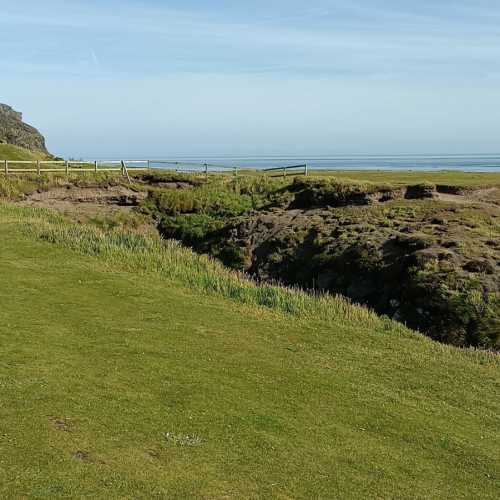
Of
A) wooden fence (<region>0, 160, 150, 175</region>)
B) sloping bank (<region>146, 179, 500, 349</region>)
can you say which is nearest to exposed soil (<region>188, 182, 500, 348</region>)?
sloping bank (<region>146, 179, 500, 349</region>)

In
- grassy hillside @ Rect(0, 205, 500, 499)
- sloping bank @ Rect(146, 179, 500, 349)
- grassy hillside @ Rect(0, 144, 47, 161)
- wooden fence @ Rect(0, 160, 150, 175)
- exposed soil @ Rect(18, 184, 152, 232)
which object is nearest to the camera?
grassy hillside @ Rect(0, 205, 500, 499)

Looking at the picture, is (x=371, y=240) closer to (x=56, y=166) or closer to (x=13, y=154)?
(x=56, y=166)

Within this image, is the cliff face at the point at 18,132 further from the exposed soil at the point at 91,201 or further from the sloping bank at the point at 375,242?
the sloping bank at the point at 375,242

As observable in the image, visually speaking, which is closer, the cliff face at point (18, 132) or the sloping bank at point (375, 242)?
the sloping bank at point (375, 242)

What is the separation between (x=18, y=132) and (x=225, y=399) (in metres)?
97.5

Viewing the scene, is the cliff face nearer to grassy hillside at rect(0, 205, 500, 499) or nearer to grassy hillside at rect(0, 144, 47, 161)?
grassy hillside at rect(0, 144, 47, 161)

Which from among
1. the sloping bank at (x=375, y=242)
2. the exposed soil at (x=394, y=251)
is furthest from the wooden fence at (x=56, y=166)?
the exposed soil at (x=394, y=251)

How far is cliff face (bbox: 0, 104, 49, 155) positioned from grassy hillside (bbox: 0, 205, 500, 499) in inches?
3076

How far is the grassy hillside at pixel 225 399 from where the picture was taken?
9.84 meters

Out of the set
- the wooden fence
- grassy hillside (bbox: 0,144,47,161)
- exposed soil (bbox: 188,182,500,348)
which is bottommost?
exposed soil (bbox: 188,182,500,348)

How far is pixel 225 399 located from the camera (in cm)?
1288

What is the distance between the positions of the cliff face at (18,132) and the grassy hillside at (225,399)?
3076 inches

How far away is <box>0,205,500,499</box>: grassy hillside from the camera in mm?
9844

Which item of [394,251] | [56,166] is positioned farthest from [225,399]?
[56,166]
